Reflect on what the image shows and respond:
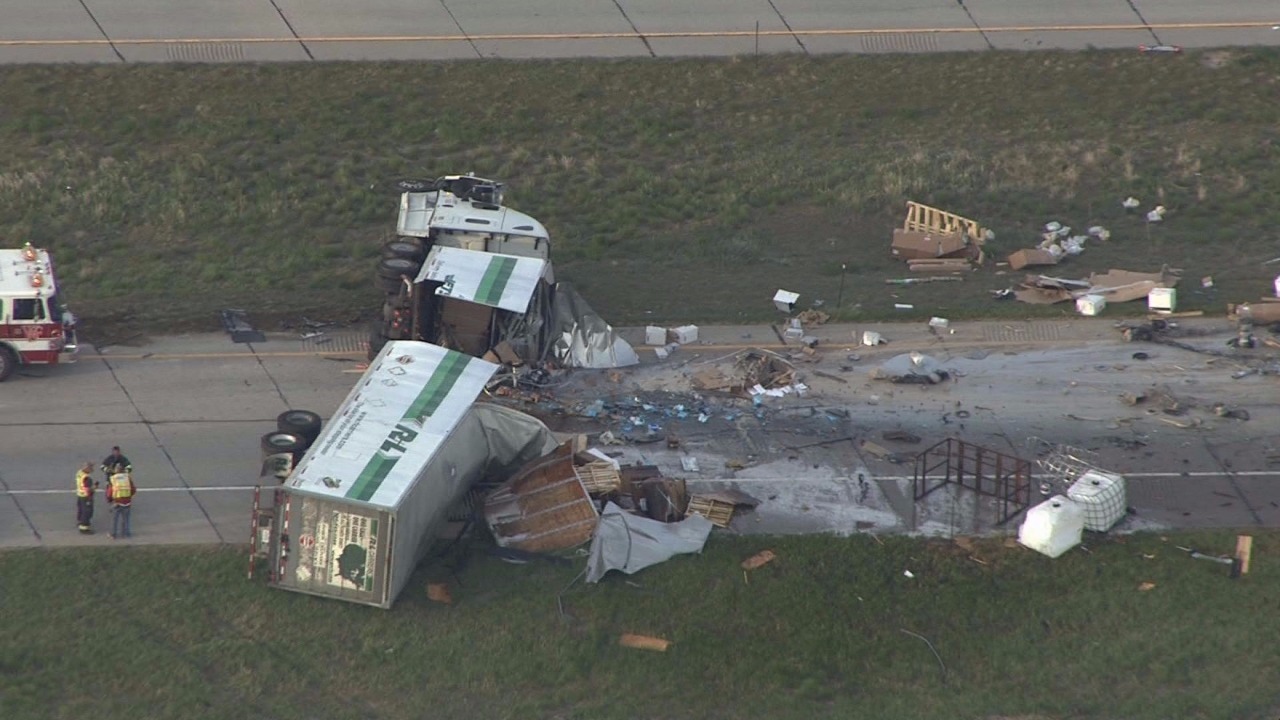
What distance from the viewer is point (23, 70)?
4850 centimetres

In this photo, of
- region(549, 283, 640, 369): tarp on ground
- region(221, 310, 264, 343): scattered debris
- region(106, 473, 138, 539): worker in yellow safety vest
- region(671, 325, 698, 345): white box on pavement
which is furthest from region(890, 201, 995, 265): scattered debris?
region(106, 473, 138, 539): worker in yellow safety vest

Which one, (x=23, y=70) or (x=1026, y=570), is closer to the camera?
(x=1026, y=570)

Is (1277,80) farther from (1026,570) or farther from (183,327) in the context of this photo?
(183,327)

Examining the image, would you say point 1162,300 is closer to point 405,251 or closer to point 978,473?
point 978,473

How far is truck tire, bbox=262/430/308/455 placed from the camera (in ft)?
95.2

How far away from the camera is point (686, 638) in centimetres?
2562

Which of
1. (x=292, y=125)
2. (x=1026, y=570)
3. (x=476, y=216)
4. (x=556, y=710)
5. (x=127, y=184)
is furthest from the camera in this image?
(x=292, y=125)

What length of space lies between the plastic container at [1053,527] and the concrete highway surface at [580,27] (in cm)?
2520

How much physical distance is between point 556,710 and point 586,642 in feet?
4.89

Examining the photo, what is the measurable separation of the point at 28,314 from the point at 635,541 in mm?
14014

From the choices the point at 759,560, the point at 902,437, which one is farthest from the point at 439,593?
the point at 902,437

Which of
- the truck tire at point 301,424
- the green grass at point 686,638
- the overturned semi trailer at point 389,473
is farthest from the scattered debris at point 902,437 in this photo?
the truck tire at point 301,424

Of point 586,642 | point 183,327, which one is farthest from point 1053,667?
point 183,327

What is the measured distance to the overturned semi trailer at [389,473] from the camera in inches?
997
